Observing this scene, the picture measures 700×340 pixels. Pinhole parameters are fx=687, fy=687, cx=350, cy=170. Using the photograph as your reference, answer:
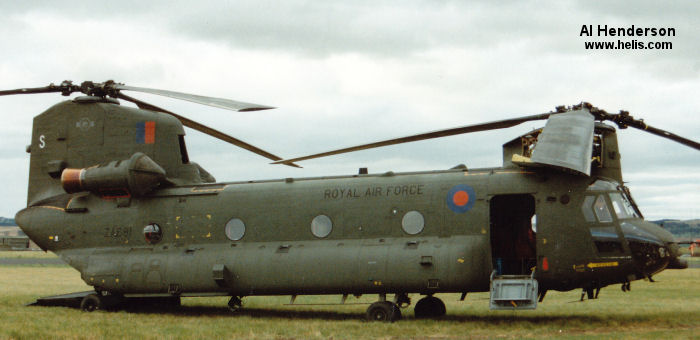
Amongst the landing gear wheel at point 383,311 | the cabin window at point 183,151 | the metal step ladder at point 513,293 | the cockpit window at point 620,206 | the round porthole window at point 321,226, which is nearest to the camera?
the metal step ladder at point 513,293

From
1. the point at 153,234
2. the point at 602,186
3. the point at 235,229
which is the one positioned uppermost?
the point at 602,186

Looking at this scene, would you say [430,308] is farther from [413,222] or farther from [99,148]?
→ [99,148]

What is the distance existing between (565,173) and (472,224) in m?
2.27

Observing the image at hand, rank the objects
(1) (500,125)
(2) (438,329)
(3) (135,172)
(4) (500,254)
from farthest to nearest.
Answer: (3) (135,172) → (4) (500,254) → (1) (500,125) → (2) (438,329)

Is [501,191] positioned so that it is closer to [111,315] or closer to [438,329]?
[438,329]

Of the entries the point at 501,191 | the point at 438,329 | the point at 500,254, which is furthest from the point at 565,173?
the point at 438,329

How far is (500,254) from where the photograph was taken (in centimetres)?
1628

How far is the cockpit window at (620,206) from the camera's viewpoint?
1469 cm

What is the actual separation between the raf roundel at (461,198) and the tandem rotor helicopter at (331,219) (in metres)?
0.03

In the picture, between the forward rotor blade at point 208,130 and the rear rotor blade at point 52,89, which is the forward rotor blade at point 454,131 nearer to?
the forward rotor blade at point 208,130

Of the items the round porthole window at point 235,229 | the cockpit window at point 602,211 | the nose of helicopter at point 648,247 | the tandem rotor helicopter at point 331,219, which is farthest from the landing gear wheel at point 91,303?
the nose of helicopter at point 648,247

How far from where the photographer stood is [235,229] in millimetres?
17406

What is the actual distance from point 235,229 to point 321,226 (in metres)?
2.38

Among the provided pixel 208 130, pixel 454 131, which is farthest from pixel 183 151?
pixel 454 131
